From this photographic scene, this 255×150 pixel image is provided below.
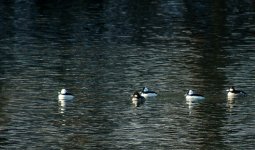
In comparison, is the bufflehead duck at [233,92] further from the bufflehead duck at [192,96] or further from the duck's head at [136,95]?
the duck's head at [136,95]

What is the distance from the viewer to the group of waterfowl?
66.8 m

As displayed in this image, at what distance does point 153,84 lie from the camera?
72.0 metres

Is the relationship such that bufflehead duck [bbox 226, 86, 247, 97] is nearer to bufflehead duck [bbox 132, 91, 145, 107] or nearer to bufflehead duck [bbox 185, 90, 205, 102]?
bufflehead duck [bbox 185, 90, 205, 102]

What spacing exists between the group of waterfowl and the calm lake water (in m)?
0.38

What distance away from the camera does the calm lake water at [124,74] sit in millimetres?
59969

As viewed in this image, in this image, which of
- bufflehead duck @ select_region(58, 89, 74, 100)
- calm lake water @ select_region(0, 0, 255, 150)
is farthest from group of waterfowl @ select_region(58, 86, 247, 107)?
calm lake water @ select_region(0, 0, 255, 150)

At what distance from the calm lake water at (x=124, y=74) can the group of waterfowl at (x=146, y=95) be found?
1.23ft

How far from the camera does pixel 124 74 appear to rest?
7531 centimetres

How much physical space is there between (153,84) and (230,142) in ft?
47.7

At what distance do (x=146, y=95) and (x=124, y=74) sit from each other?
7.94 metres

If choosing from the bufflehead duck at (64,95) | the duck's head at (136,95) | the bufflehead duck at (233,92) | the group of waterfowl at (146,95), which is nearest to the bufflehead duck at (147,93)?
the group of waterfowl at (146,95)

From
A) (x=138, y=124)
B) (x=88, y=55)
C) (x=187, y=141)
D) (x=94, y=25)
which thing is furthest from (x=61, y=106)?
(x=94, y=25)

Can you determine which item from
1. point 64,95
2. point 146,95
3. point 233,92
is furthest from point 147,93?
point 233,92

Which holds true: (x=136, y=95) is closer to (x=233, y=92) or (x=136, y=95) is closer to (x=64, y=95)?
(x=64, y=95)
